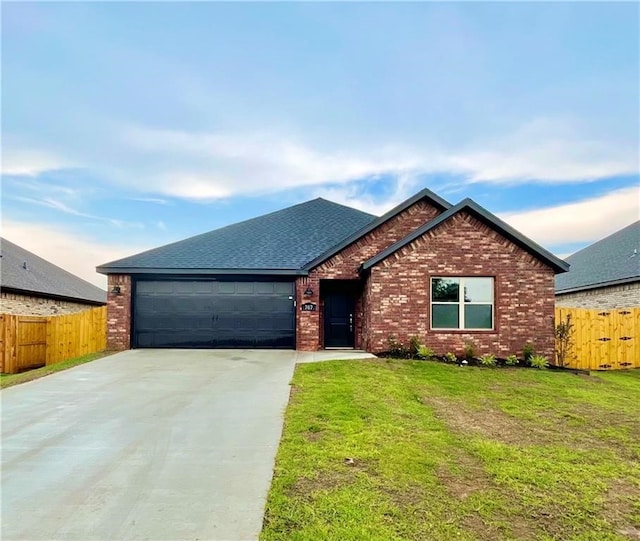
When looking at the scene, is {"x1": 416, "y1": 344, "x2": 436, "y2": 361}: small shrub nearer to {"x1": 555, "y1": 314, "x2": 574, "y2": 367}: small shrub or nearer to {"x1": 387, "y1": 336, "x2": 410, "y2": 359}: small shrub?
{"x1": 387, "y1": 336, "x2": 410, "y2": 359}: small shrub

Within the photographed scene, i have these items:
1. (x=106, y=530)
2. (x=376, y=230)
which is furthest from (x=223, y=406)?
(x=376, y=230)

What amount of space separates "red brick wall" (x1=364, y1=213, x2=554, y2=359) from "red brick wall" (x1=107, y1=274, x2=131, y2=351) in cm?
792

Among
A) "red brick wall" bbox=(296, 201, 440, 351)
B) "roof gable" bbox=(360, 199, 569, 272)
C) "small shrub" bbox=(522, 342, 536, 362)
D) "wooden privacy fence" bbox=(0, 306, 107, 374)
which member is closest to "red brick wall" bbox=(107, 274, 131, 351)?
"wooden privacy fence" bbox=(0, 306, 107, 374)

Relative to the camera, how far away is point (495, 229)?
41.0 feet

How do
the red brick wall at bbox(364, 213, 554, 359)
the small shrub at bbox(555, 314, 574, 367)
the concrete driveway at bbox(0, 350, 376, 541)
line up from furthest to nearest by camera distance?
the small shrub at bbox(555, 314, 574, 367)
the red brick wall at bbox(364, 213, 554, 359)
the concrete driveway at bbox(0, 350, 376, 541)

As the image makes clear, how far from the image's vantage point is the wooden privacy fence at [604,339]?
43.3ft

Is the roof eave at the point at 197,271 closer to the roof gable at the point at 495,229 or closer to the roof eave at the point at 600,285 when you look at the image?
the roof gable at the point at 495,229

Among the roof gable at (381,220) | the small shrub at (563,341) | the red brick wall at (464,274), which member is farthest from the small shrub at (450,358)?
the roof gable at (381,220)

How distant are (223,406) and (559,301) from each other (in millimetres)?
19774

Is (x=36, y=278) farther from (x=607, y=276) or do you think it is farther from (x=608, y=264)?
(x=608, y=264)

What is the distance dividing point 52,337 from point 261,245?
7.92 m

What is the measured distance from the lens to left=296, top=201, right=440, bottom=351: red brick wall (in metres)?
14.1

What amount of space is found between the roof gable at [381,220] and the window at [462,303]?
2.77 meters

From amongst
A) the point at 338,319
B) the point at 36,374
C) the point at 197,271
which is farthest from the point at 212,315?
the point at 36,374
